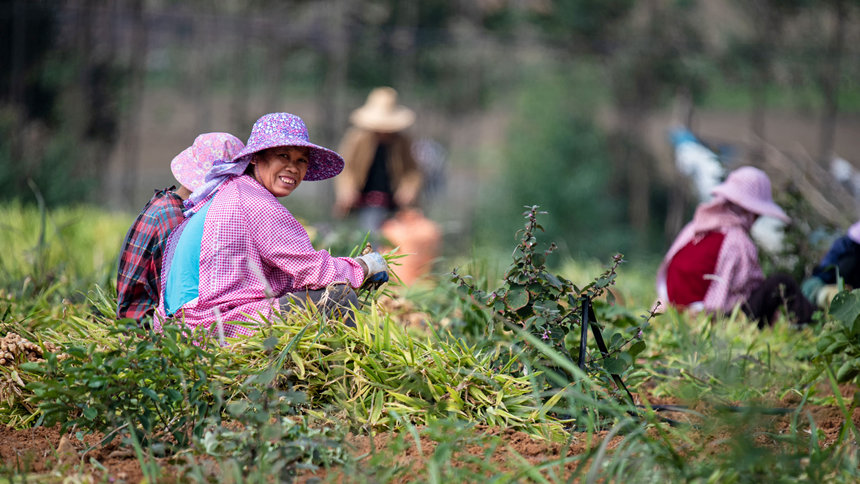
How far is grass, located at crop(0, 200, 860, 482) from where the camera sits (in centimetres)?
252

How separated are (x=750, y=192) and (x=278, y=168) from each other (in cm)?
295

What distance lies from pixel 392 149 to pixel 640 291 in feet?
9.57

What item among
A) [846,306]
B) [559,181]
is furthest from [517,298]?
[559,181]

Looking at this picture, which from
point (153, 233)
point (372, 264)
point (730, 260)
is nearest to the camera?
point (372, 264)

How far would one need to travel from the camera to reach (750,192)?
5.25m

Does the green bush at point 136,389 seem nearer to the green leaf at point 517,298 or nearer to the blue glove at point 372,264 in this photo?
the blue glove at point 372,264

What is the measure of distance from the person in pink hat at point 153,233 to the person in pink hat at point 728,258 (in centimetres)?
280

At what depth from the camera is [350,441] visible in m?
2.82

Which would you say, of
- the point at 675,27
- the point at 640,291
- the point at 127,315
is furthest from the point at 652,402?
the point at 675,27

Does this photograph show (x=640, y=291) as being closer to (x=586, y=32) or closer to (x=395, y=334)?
(x=395, y=334)

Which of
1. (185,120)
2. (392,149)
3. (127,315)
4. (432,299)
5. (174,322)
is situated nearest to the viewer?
(174,322)

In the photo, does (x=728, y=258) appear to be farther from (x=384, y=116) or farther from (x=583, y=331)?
(x=384, y=116)

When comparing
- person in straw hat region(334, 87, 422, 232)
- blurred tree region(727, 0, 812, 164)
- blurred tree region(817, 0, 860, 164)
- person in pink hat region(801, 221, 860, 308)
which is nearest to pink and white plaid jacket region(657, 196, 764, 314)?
person in pink hat region(801, 221, 860, 308)

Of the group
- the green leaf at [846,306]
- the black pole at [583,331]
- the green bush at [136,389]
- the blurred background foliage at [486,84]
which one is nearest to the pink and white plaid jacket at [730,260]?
the green leaf at [846,306]
